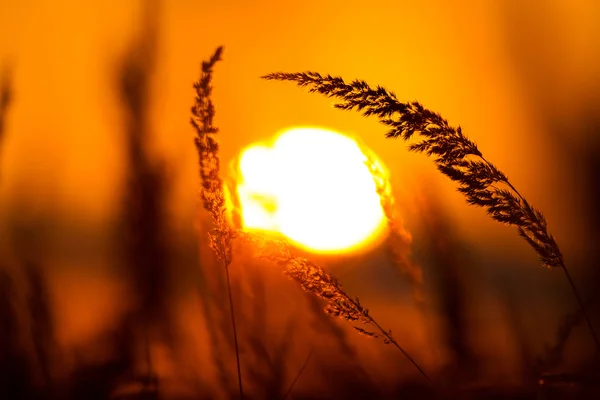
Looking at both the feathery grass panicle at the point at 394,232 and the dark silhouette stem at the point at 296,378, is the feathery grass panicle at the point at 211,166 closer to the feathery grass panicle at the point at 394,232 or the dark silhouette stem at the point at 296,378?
the dark silhouette stem at the point at 296,378

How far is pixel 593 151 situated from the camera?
89.3 inches

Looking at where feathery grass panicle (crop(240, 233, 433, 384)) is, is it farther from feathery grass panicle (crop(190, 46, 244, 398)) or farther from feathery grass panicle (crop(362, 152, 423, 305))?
feathery grass panicle (crop(362, 152, 423, 305))

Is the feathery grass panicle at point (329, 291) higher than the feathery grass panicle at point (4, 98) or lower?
lower

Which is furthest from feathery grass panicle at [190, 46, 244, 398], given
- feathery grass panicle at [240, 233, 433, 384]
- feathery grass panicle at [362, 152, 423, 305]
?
feathery grass panicle at [362, 152, 423, 305]

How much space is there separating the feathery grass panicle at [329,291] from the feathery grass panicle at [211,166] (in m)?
0.15

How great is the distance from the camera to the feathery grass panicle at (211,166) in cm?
176

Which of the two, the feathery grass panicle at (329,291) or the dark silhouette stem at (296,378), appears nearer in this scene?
the feathery grass panicle at (329,291)

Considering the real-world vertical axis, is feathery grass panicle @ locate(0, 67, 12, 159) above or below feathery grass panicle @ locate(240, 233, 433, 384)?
above

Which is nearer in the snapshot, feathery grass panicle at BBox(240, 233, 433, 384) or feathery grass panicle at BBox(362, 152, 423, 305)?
feathery grass panicle at BBox(240, 233, 433, 384)

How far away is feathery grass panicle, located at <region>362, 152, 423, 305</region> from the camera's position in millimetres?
2031

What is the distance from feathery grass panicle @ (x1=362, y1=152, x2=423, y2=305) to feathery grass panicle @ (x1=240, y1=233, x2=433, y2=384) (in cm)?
46

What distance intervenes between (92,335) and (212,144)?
2.78 feet

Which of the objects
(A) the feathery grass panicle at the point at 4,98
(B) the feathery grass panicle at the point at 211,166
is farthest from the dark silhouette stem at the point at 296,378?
(A) the feathery grass panicle at the point at 4,98

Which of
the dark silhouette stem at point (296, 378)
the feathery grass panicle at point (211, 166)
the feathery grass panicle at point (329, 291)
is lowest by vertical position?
the dark silhouette stem at point (296, 378)
